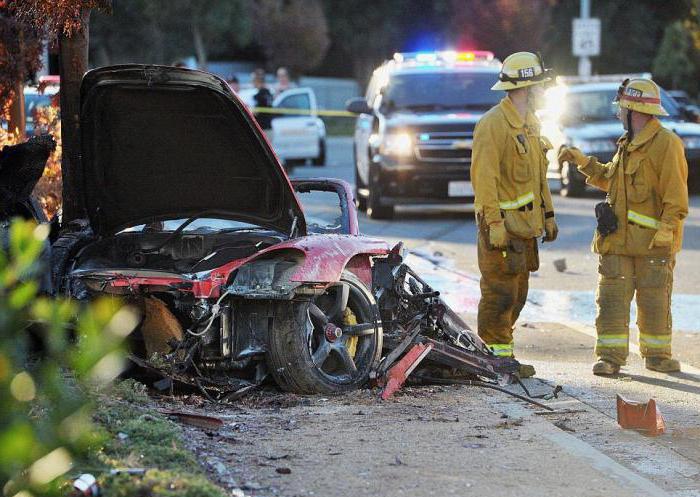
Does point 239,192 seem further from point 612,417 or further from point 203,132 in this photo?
point 612,417

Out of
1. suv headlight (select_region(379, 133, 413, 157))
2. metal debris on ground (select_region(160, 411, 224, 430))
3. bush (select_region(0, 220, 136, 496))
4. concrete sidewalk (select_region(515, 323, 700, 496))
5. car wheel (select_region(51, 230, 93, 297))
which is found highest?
bush (select_region(0, 220, 136, 496))

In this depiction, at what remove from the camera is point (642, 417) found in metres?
6.15

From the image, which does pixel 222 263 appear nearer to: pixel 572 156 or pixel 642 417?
pixel 642 417

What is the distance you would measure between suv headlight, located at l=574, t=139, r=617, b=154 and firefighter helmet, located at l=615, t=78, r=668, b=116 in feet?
39.5

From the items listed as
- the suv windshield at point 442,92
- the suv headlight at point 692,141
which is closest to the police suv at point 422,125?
the suv windshield at point 442,92

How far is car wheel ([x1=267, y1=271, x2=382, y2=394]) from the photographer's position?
6391 mm

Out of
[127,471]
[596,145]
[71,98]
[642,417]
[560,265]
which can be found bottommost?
[560,265]

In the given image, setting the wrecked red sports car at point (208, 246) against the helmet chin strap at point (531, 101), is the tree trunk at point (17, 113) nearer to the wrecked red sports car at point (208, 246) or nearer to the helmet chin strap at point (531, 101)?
the wrecked red sports car at point (208, 246)

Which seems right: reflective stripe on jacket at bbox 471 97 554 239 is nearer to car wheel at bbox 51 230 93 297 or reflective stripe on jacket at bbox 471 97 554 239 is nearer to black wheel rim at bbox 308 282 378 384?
black wheel rim at bbox 308 282 378 384

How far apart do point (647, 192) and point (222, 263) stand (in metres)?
2.84

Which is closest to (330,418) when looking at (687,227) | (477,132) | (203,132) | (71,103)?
(203,132)

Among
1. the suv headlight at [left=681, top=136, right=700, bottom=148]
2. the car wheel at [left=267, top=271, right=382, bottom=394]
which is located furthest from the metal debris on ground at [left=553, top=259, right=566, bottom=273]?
the suv headlight at [left=681, top=136, right=700, bottom=148]

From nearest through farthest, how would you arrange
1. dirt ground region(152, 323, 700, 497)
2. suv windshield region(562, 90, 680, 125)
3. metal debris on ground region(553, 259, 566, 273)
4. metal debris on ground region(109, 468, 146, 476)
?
metal debris on ground region(109, 468, 146, 476)
dirt ground region(152, 323, 700, 497)
metal debris on ground region(553, 259, 566, 273)
suv windshield region(562, 90, 680, 125)

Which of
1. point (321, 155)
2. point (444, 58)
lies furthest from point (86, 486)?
point (321, 155)
